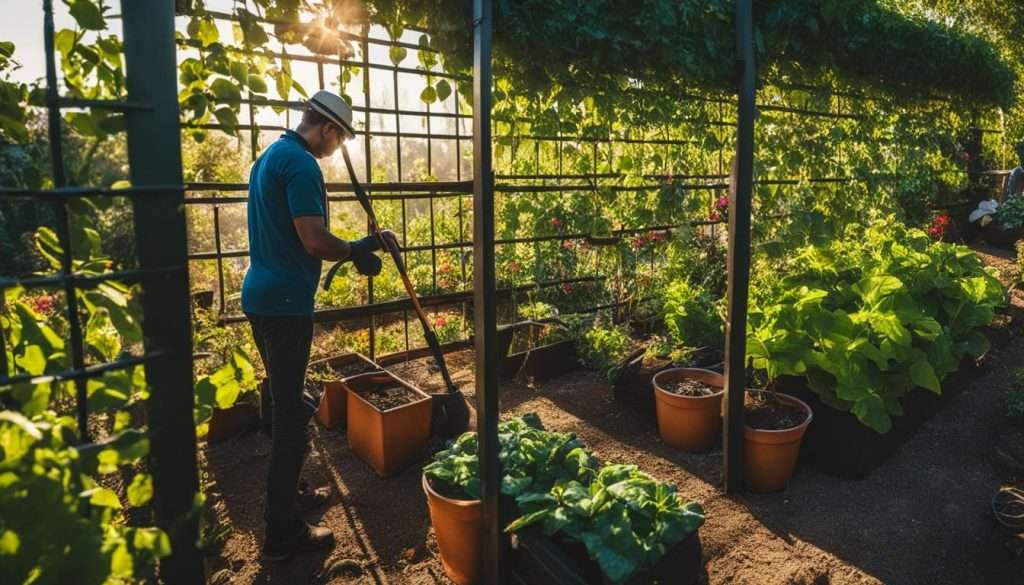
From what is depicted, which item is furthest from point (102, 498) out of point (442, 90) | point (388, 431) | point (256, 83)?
point (442, 90)

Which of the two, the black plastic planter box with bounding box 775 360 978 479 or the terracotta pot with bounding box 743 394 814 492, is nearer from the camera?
the terracotta pot with bounding box 743 394 814 492

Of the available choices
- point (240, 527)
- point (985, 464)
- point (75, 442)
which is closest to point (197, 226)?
point (240, 527)

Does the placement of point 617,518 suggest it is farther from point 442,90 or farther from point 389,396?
point 442,90

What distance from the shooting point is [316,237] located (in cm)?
228

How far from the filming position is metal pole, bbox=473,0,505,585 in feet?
6.40

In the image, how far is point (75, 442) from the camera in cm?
118

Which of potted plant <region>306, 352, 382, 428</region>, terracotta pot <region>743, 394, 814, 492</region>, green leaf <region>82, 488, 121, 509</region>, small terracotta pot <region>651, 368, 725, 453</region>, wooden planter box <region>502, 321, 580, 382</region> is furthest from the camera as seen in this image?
wooden planter box <region>502, 321, 580, 382</region>

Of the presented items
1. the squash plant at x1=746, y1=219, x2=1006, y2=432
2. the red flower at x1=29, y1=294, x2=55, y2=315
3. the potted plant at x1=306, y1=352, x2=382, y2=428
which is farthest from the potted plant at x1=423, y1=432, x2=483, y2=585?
the red flower at x1=29, y1=294, x2=55, y2=315

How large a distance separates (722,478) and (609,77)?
225 cm

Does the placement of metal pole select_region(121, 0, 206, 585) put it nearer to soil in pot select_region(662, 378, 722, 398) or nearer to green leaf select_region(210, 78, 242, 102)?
green leaf select_region(210, 78, 242, 102)

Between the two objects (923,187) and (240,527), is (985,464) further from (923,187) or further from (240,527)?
(923,187)

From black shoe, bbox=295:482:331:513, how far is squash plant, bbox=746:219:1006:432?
2.37 metres

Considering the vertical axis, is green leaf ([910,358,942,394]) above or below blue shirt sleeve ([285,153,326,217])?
below

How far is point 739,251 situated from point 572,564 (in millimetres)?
1769
